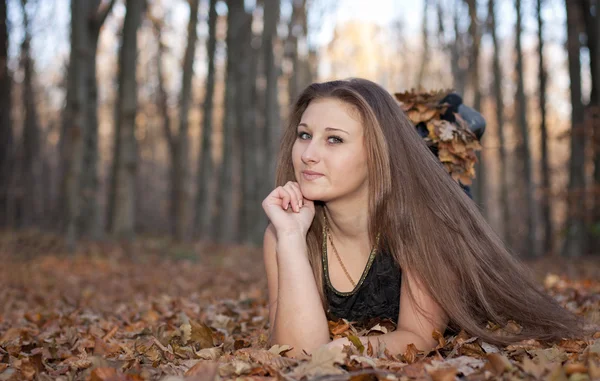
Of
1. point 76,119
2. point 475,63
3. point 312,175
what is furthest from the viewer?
point 475,63

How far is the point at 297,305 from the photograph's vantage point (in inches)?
105

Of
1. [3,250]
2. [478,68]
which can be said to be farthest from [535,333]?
[478,68]

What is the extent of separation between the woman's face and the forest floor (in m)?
0.79

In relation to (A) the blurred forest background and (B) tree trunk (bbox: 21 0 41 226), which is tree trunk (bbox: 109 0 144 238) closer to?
(A) the blurred forest background

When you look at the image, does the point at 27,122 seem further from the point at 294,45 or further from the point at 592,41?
the point at 592,41

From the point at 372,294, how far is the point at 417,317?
1.30ft

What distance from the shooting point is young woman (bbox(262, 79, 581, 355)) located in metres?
2.75

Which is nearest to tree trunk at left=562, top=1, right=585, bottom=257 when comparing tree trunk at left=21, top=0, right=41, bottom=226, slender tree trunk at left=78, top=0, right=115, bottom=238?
slender tree trunk at left=78, top=0, right=115, bottom=238

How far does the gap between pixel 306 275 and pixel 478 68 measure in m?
18.0

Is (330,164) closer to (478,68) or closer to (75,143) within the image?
(75,143)

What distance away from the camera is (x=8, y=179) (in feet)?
51.3

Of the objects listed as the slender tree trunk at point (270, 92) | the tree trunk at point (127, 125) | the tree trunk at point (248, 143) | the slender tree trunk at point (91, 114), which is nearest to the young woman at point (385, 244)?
the slender tree trunk at point (91, 114)

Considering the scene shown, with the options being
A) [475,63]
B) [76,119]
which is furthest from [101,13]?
[475,63]

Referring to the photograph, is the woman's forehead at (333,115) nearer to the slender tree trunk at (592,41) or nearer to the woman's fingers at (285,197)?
the woman's fingers at (285,197)
